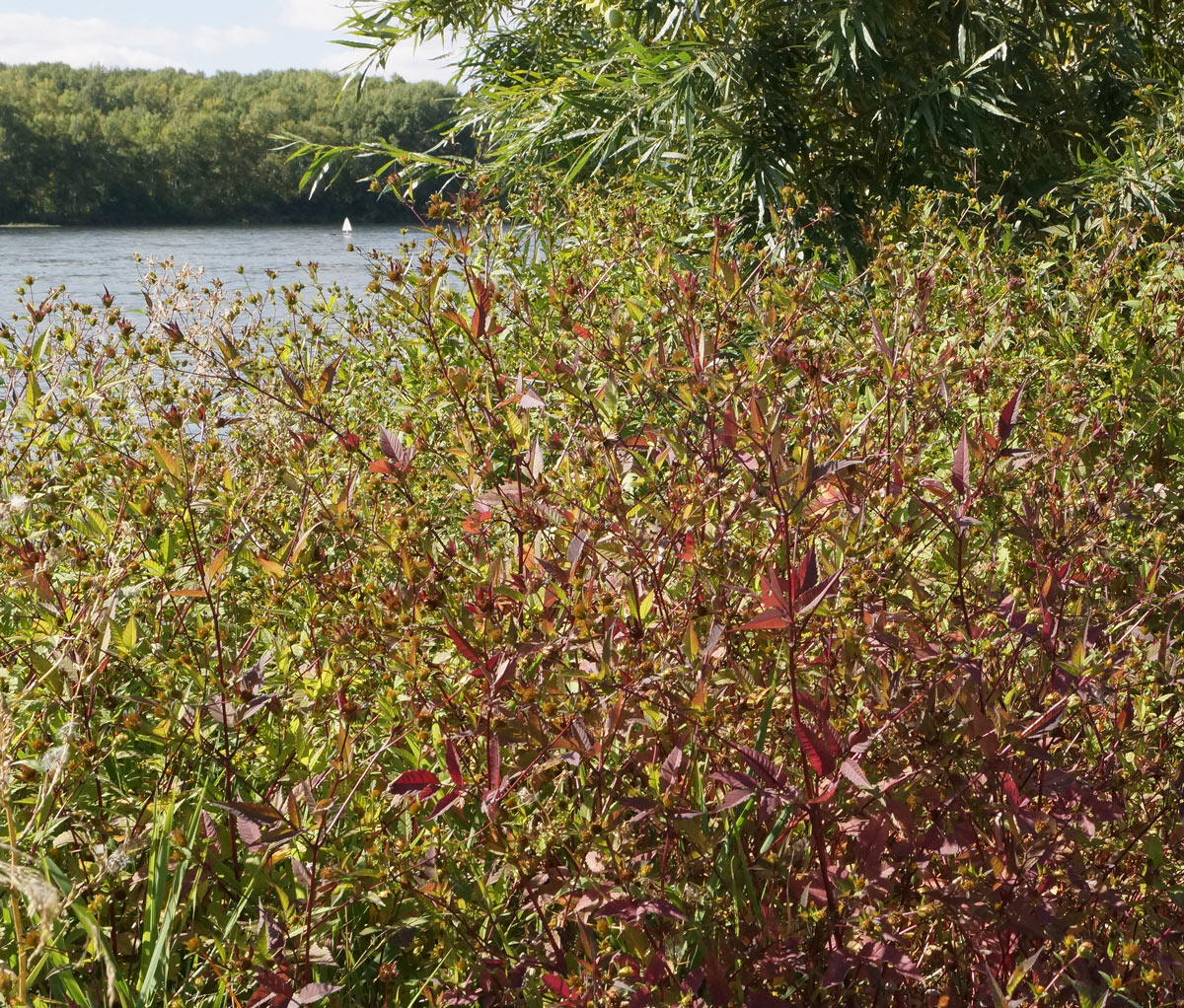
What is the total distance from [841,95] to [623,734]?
14.7ft

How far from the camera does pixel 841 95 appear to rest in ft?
16.5

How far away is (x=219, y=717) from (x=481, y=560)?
393 mm

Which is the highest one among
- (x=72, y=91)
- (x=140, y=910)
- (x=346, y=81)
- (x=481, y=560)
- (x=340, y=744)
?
(x=72, y=91)

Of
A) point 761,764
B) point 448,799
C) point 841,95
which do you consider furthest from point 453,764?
point 841,95

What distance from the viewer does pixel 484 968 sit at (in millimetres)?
1204

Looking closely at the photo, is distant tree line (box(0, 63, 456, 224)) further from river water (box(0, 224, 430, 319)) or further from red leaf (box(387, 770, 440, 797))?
red leaf (box(387, 770, 440, 797))

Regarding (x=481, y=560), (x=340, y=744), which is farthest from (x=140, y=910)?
(x=481, y=560)

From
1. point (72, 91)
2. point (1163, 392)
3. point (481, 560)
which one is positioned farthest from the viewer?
point (72, 91)

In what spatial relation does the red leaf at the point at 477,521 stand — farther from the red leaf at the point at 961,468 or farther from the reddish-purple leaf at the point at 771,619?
the red leaf at the point at 961,468

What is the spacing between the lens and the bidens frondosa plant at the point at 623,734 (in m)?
1.20

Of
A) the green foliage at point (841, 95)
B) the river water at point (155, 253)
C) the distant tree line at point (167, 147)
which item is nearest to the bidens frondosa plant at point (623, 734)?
the green foliage at point (841, 95)

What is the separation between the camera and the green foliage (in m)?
A: 4.62

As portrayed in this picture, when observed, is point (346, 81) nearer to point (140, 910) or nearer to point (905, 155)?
point (905, 155)

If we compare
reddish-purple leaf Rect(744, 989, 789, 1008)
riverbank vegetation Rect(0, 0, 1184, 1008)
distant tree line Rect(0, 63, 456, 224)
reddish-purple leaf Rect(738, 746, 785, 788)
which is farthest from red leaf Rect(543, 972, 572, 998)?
distant tree line Rect(0, 63, 456, 224)
